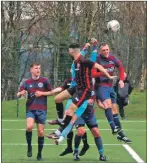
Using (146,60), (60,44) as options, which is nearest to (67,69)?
(60,44)

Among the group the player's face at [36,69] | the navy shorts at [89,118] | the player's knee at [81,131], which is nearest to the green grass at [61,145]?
the player's knee at [81,131]

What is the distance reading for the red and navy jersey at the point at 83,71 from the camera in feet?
33.4

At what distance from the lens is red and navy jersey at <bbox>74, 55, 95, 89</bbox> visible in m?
10.2

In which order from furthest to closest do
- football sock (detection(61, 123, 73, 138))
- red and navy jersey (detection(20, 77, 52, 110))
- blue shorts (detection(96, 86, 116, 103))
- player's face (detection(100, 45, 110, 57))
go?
red and navy jersey (detection(20, 77, 52, 110)) → blue shorts (detection(96, 86, 116, 103)) → player's face (detection(100, 45, 110, 57)) → football sock (detection(61, 123, 73, 138))

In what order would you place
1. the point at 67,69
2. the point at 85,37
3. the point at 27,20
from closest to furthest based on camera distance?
1. the point at 67,69
2. the point at 85,37
3. the point at 27,20

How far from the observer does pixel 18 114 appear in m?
23.9

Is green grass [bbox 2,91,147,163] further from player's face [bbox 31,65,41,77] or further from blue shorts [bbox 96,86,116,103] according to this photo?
player's face [bbox 31,65,41,77]

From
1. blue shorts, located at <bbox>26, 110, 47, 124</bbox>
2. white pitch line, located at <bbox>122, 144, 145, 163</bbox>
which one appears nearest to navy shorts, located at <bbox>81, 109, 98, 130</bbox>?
blue shorts, located at <bbox>26, 110, 47, 124</bbox>

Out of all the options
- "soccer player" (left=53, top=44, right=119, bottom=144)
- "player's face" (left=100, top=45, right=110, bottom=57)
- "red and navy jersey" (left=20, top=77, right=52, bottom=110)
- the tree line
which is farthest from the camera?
the tree line

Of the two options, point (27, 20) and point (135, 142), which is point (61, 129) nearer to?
point (135, 142)

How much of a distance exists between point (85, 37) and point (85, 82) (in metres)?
19.5

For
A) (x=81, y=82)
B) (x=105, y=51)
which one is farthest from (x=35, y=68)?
(x=105, y=51)

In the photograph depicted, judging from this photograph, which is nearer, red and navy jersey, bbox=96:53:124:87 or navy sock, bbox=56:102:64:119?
red and navy jersey, bbox=96:53:124:87

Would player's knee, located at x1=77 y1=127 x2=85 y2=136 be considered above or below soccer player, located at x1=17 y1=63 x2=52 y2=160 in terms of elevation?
below
